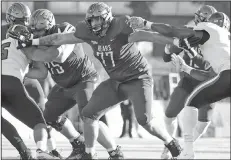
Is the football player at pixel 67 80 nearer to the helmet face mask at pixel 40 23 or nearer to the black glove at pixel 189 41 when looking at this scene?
the helmet face mask at pixel 40 23

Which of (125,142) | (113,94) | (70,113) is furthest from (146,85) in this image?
(70,113)

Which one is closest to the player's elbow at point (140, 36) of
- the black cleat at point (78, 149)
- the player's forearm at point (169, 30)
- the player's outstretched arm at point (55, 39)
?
the player's forearm at point (169, 30)

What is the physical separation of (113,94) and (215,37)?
961mm

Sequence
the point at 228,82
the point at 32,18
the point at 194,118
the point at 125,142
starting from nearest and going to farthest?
the point at 228,82 → the point at 32,18 → the point at 194,118 → the point at 125,142

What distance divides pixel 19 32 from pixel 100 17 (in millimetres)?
685

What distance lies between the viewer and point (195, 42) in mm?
4676

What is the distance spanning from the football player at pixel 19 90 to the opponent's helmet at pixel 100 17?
547 mm

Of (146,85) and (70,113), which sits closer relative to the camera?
(146,85)

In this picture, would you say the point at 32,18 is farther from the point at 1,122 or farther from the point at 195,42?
the point at 195,42

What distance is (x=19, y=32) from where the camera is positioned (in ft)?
16.7

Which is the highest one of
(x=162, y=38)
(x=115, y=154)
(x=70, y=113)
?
(x=162, y=38)

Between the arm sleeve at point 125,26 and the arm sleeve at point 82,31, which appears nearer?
the arm sleeve at point 125,26

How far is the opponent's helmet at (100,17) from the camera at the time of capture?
16.2ft

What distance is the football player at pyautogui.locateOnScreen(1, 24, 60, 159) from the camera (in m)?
4.78
